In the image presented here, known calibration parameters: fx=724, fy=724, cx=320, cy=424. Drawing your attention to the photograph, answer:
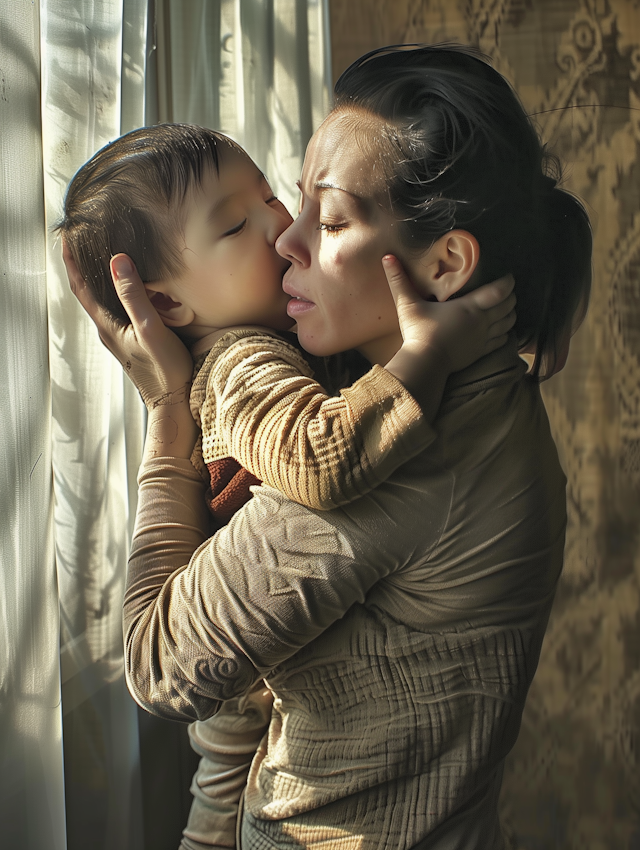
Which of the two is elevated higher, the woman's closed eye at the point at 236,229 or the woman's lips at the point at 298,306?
the woman's closed eye at the point at 236,229

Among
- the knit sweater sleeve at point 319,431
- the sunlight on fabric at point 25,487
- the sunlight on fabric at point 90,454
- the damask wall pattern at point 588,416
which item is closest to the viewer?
the knit sweater sleeve at point 319,431

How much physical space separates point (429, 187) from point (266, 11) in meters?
1.13

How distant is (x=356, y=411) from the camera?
0.67m

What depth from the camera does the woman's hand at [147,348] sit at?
2.85ft

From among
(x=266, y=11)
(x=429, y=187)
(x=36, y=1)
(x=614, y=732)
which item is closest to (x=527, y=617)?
(x=429, y=187)

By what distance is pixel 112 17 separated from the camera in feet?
3.61

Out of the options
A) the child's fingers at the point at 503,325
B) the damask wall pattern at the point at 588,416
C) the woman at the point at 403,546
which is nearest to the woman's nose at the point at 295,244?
the woman at the point at 403,546

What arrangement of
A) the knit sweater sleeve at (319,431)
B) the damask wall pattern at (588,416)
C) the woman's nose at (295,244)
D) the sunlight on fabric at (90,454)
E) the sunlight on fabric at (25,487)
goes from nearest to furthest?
the knit sweater sleeve at (319,431) → the woman's nose at (295,244) → the sunlight on fabric at (25,487) → the sunlight on fabric at (90,454) → the damask wall pattern at (588,416)

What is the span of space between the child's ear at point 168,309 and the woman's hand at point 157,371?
3cm

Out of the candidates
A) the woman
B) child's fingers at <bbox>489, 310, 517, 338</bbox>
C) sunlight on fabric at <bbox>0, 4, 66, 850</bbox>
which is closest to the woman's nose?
the woman

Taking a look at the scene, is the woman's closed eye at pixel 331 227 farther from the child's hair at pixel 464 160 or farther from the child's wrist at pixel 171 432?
the child's wrist at pixel 171 432

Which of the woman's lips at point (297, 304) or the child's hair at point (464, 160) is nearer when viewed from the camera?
the child's hair at point (464, 160)

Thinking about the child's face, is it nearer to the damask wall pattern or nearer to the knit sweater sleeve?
the knit sweater sleeve

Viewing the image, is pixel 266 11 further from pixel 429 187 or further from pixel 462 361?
pixel 462 361
